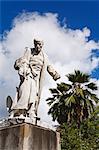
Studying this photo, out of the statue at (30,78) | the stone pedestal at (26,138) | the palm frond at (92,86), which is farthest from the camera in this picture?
the palm frond at (92,86)

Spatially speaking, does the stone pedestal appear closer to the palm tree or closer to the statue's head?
the statue's head

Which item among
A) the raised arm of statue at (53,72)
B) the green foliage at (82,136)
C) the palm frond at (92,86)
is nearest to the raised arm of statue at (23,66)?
the raised arm of statue at (53,72)

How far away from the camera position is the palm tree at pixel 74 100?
108 feet

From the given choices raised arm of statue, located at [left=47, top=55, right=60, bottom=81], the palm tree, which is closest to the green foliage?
the palm tree

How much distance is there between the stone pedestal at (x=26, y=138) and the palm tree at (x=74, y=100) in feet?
75.5

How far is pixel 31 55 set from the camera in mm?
9625

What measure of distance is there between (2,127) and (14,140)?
62 centimetres

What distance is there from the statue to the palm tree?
22308 mm

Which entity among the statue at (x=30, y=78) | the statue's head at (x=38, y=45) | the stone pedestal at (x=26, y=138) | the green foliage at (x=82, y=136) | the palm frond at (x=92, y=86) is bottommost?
the stone pedestal at (x=26, y=138)

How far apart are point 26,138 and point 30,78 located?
5.53 feet

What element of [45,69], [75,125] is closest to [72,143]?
[75,125]

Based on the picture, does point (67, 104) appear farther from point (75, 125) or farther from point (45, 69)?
point (45, 69)

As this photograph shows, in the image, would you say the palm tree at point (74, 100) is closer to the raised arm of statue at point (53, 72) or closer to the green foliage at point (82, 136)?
the green foliage at point (82, 136)

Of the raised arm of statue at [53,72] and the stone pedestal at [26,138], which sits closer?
the stone pedestal at [26,138]
